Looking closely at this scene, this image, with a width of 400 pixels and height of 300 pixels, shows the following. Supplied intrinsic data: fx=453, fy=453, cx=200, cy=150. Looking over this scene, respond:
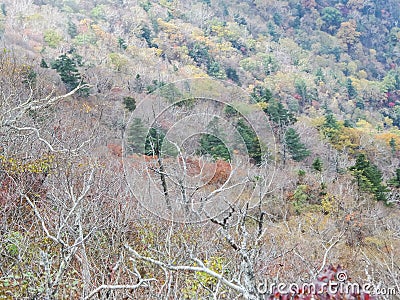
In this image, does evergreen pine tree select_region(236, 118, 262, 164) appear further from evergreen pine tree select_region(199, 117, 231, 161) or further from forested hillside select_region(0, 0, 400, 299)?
evergreen pine tree select_region(199, 117, 231, 161)

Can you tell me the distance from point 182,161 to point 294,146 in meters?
18.8

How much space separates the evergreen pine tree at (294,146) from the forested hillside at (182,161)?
0.36 feet

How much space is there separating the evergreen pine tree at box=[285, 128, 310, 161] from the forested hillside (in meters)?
0.11

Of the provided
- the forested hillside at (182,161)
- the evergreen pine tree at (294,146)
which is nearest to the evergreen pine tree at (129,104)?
the forested hillside at (182,161)

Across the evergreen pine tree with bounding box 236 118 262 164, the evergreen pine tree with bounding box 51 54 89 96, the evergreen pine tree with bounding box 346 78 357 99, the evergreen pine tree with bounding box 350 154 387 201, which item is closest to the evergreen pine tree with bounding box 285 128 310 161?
the evergreen pine tree with bounding box 350 154 387 201

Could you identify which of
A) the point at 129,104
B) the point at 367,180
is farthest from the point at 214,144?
the point at 367,180

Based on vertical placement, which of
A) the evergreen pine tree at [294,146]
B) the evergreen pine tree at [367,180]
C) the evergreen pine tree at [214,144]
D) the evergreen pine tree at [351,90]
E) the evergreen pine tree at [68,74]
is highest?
the evergreen pine tree at [214,144]

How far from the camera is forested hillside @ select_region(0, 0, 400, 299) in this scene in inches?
168

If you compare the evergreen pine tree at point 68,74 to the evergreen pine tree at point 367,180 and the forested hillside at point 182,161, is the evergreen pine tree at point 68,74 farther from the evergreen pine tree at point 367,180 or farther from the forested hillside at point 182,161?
the evergreen pine tree at point 367,180

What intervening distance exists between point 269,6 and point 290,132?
233ft

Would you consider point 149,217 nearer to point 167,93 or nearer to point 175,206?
point 175,206

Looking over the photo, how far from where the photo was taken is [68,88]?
21.2 metres

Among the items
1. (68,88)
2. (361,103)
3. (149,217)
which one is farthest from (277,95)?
(149,217)

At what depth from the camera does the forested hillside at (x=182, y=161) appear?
4277mm
